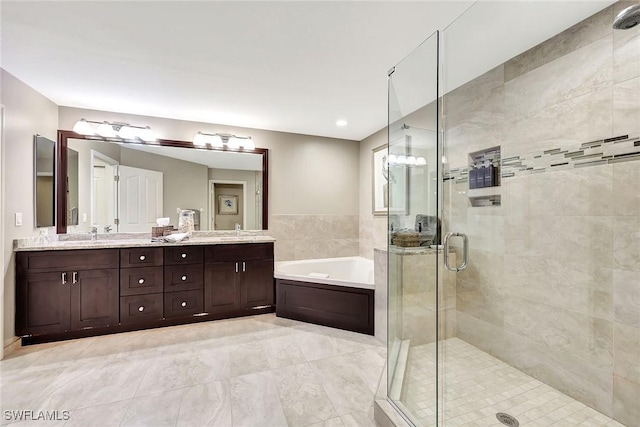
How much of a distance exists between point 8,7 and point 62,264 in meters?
1.99

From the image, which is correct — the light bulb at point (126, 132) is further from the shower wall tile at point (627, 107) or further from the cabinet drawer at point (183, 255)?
the shower wall tile at point (627, 107)

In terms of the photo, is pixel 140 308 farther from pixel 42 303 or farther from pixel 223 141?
pixel 223 141

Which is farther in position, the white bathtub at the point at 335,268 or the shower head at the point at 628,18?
the white bathtub at the point at 335,268

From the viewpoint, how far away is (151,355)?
226 centimetres

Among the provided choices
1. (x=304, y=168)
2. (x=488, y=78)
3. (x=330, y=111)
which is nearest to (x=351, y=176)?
(x=304, y=168)

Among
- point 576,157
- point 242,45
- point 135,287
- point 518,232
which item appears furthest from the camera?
point 135,287

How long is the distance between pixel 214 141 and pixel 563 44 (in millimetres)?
3360

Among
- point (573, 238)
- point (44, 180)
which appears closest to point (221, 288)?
point (44, 180)

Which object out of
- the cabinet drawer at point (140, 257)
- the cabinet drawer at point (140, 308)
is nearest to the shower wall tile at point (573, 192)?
the cabinet drawer at point (140, 257)

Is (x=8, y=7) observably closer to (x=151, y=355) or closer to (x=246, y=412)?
(x=151, y=355)

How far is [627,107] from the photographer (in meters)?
1.46

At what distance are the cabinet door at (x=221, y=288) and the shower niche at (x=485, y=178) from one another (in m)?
2.52

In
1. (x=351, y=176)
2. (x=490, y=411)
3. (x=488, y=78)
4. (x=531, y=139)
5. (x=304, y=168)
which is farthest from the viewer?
(x=351, y=176)

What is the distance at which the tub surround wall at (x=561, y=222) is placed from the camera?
1.48 meters
